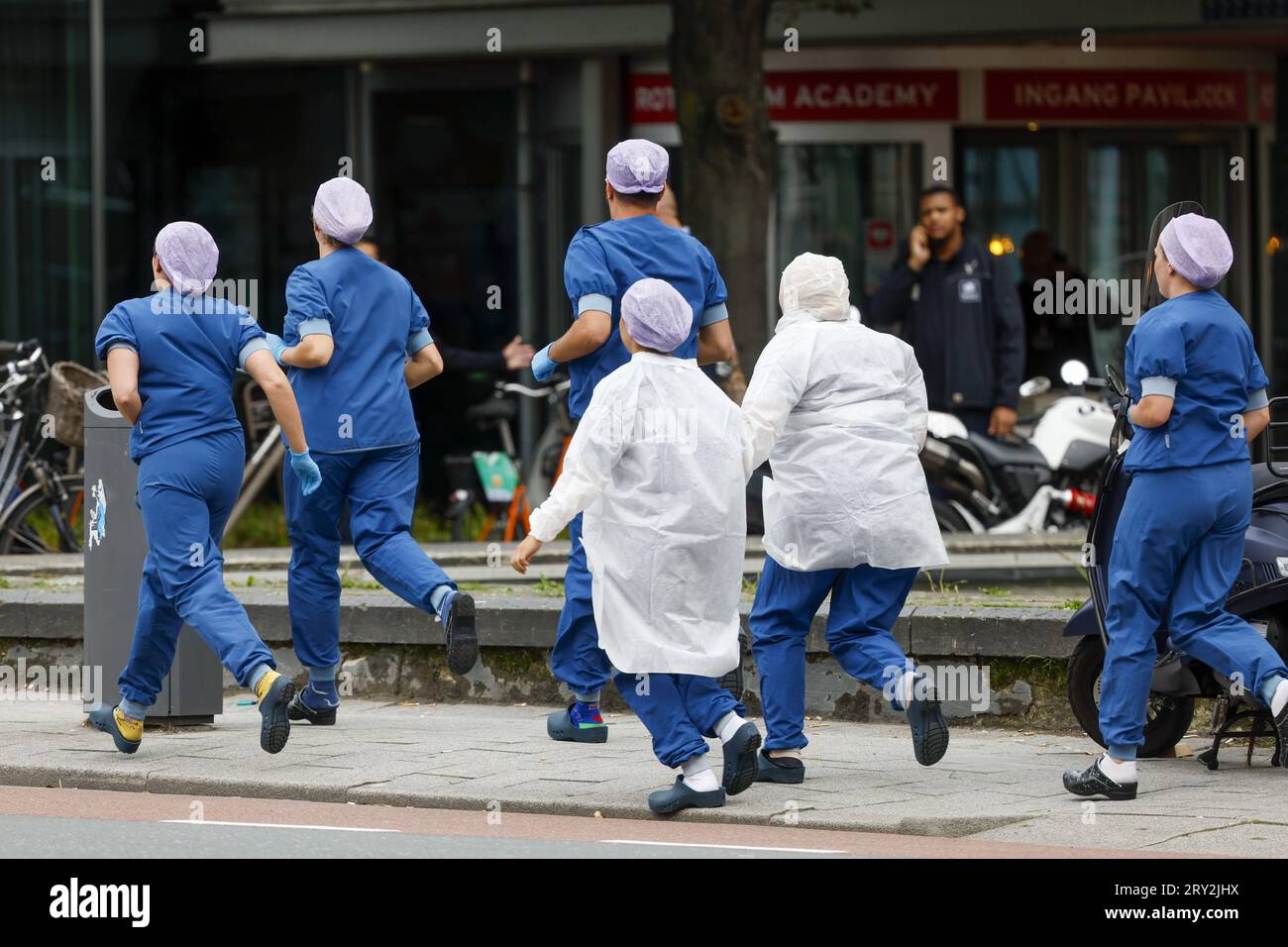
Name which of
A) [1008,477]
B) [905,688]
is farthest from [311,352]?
[1008,477]

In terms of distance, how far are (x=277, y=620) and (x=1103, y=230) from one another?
10576 mm

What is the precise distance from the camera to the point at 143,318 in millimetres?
7645

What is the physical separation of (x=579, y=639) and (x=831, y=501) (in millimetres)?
1217

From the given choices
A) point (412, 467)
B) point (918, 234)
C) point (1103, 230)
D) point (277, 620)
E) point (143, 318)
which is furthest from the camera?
point (1103, 230)

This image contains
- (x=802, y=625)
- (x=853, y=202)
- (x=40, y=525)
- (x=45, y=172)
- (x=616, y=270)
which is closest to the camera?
(x=802, y=625)

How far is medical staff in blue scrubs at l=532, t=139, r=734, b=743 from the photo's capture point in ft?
25.6

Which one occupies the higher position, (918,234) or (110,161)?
(110,161)

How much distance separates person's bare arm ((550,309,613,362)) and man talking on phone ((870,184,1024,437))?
16.7 ft

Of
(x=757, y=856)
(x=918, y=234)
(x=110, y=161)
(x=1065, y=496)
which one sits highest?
(x=110, y=161)

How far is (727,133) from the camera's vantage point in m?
13.9

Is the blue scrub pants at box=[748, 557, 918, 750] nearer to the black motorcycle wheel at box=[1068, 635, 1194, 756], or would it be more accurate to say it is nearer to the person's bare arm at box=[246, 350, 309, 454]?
the black motorcycle wheel at box=[1068, 635, 1194, 756]

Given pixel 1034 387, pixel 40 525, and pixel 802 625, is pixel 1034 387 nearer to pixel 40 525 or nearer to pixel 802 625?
pixel 40 525
